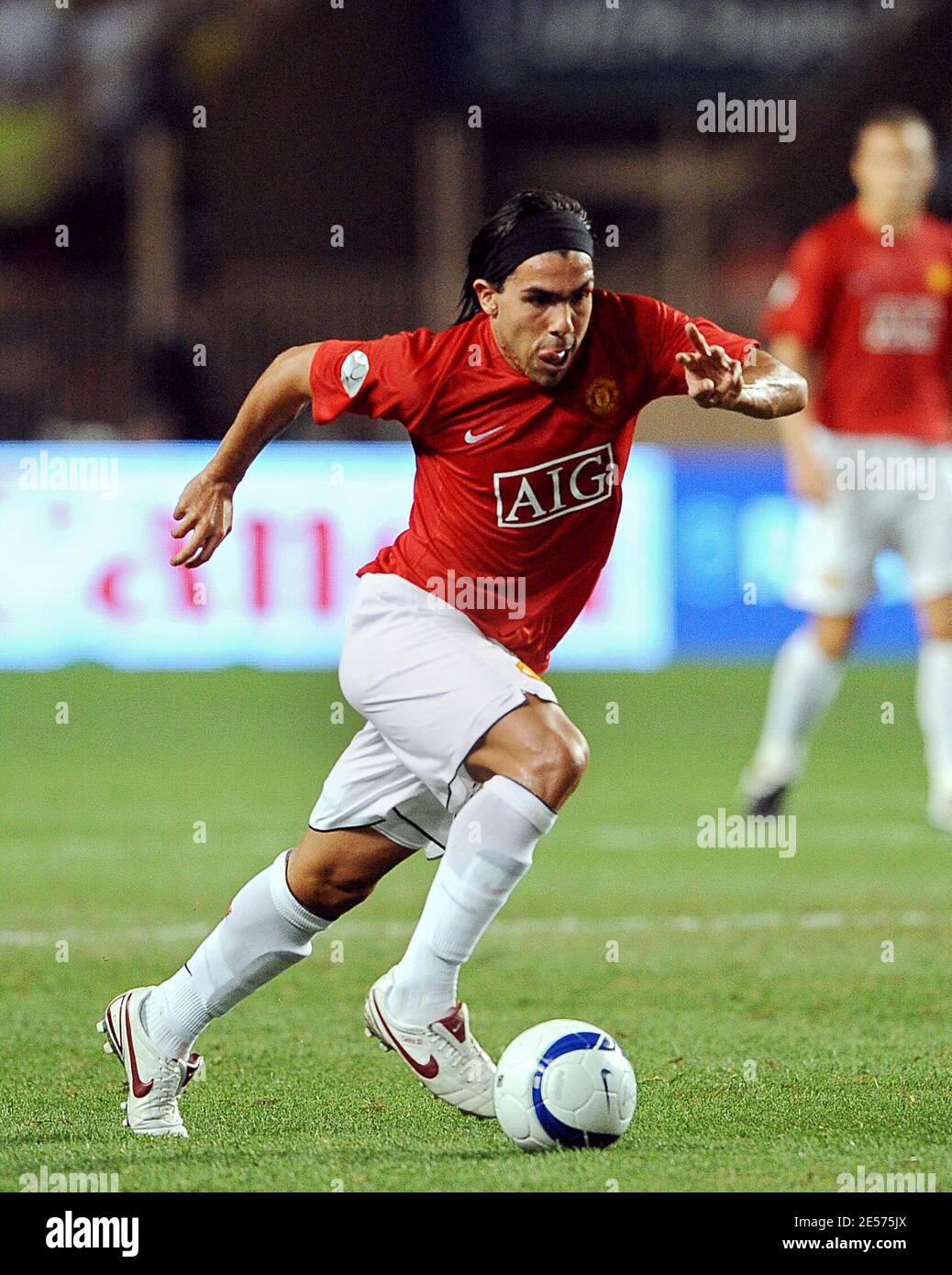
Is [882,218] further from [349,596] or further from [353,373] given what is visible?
→ [353,373]

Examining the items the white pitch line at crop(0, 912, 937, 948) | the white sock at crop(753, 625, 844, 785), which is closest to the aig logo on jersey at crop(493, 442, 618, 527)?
the white pitch line at crop(0, 912, 937, 948)

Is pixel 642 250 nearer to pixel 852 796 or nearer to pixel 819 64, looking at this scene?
pixel 819 64

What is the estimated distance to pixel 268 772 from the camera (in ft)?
Result: 33.1

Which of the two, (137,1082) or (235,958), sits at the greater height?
(235,958)

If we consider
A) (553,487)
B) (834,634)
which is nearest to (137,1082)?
(553,487)

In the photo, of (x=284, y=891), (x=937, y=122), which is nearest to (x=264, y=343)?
(x=937, y=122)

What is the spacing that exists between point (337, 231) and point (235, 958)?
16.4m

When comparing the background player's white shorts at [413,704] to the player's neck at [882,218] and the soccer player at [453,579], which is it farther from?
the player's neck at [882,218]

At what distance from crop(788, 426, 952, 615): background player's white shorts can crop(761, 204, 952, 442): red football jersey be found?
1.02ft

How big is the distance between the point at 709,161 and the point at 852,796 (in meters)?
13.7

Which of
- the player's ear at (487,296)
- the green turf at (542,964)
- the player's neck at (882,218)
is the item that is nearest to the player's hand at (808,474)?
the player's neck at (882,218)

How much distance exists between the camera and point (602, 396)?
4363 millimetres

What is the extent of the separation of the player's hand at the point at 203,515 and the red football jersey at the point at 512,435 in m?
0.26

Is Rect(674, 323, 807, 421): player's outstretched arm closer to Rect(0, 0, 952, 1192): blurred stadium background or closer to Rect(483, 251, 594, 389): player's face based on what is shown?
Rect(483, 251, 594, 389): player's face
